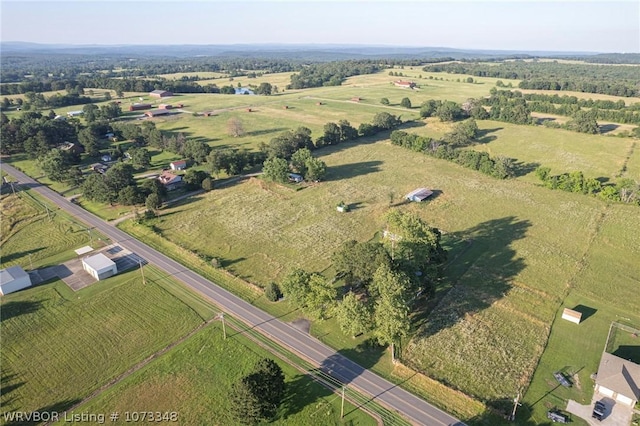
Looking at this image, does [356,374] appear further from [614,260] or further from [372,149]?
[372,149]

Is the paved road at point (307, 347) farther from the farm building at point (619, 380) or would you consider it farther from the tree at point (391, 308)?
the farm building at point (619, 380)

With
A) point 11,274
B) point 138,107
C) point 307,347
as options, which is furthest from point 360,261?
point 138,107

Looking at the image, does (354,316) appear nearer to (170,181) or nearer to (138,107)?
Result: (170,181)

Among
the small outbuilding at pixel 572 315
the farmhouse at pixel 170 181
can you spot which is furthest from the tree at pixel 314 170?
the small outbuilding at pixel 572 315

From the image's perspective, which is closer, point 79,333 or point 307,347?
point 307,347

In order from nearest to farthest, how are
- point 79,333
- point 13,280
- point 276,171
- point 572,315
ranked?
point 79,333, point 572,315, point 13,280, point 276,171

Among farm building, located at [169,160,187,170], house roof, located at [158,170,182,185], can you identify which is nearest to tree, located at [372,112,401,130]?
farm building, located at [169,160,187,170]

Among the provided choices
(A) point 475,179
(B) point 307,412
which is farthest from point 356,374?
(A) point 475,179
